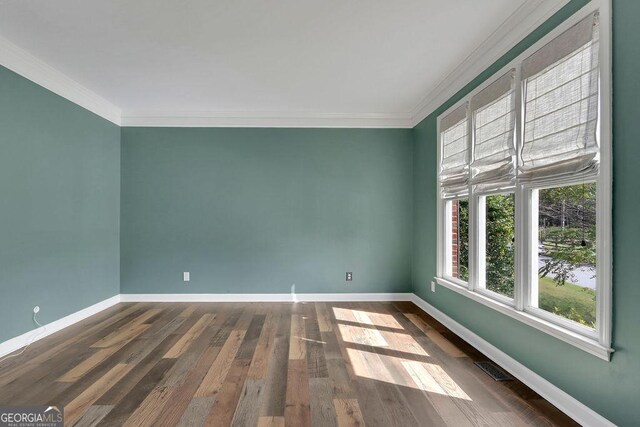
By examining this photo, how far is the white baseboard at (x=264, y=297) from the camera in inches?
177

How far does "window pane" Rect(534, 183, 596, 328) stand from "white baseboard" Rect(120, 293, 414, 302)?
A: 2.45 meters

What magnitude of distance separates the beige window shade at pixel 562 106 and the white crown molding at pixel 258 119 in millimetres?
2421

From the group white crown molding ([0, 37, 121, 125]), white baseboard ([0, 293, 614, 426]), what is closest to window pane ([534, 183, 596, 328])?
white baseboard ([0, 293, 614, 426])

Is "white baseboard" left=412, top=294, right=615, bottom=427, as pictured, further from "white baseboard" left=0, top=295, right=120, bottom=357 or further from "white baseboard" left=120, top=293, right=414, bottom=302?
"white baseboard" left=0, top=295, right=120, bottom=357

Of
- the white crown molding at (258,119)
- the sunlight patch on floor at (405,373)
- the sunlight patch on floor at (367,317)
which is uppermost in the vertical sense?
the white crown molding at (258,119)

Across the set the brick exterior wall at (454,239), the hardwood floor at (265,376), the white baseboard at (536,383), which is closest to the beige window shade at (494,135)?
the brick exterior wall at (454,239)

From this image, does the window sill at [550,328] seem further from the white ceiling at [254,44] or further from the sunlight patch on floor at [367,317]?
the white ceiling at [254,44]

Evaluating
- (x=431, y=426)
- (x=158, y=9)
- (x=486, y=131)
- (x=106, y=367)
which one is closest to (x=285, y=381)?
(x=431, y=426)

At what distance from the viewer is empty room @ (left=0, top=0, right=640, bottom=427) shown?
1.87 metres

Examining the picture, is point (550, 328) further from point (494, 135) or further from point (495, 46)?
point (495, 46)

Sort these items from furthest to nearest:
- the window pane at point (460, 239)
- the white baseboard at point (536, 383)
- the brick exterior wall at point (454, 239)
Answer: the brick exterior wall at point (454, 239) < the window pane at point (460, 239) < the white baseboard at point (536, 383)

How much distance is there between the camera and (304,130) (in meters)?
4.58

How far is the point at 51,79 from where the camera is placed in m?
3.24

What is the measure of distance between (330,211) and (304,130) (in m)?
1.25
